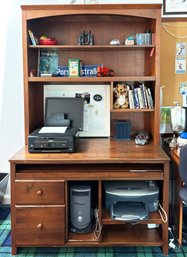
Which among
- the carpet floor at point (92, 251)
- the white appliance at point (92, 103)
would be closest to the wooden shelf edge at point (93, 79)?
the white appliance at point (92, 103)

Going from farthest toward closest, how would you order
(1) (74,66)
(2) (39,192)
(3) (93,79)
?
(1) (74,66), (3) (93,79), (2) (39,192)

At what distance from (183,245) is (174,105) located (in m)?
1.23

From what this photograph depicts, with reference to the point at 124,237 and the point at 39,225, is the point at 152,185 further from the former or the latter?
the point at 39,225

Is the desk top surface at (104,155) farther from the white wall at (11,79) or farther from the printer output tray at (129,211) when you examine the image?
the white wall at (11,79)

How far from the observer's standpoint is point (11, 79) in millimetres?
2793

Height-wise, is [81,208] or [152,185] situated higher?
[152,185]

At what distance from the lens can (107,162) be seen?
2.07m

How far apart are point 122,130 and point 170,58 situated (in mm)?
814

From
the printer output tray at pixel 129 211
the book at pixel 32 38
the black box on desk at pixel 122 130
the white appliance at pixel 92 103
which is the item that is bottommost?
the printer output tray at pixel 129 211

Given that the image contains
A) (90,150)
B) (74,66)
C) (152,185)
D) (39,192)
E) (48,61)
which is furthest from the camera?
(48,61)

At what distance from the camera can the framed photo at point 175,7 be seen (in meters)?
2.65

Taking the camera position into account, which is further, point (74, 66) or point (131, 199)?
point (74, 66)

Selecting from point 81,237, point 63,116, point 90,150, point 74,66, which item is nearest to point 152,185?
point 90,150

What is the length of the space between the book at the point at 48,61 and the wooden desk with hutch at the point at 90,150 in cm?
5
